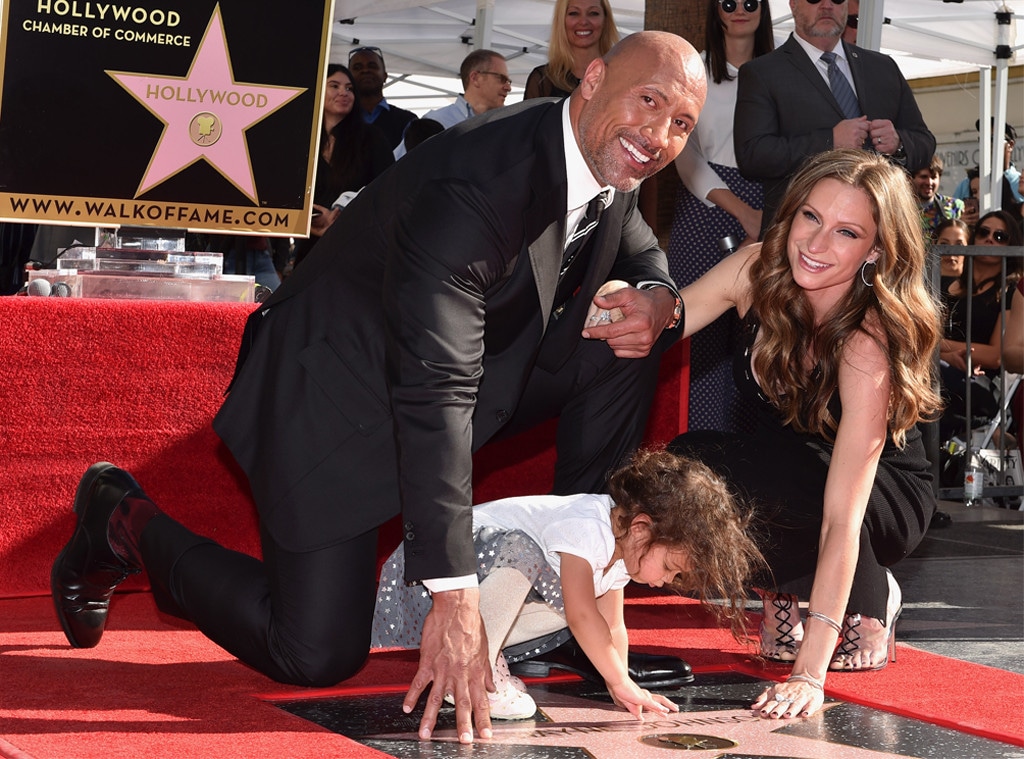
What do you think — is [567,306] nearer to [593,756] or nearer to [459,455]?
[459,455]

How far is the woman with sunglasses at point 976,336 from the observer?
5863mm

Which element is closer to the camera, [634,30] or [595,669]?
[595,669]

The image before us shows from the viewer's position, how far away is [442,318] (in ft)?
6.68

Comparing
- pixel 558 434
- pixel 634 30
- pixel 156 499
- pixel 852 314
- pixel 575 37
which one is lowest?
pixel 156 499

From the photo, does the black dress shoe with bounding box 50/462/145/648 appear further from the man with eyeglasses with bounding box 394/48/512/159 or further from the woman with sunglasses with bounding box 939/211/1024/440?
the woman with sunglasses with bounding box 939/211/1024/440

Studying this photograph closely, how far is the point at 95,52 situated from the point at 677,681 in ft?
6.76

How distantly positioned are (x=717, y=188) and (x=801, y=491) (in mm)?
1778

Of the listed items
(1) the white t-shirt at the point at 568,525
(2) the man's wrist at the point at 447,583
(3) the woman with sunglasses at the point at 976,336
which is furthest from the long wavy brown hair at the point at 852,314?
(3) the woman with sunglasses at the point at 976,336

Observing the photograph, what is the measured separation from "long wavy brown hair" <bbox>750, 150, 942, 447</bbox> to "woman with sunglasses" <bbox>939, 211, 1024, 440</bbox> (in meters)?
3.18

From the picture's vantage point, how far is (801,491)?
2.73 metres

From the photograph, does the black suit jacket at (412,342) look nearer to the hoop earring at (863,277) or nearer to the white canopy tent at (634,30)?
the hoop earring at (863,277)

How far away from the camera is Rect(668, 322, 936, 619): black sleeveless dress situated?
270 centimetres

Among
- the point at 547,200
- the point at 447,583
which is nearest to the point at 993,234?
the point at 547,200

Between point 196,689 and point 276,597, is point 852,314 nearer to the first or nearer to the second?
point 276,597
